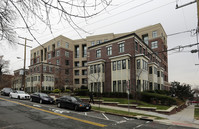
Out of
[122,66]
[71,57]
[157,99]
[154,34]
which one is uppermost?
[154,34]

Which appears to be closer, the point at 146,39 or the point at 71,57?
the point at 146,39

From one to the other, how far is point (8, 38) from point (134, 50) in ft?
72.8

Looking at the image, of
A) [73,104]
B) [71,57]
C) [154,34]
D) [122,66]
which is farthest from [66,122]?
[71,57]

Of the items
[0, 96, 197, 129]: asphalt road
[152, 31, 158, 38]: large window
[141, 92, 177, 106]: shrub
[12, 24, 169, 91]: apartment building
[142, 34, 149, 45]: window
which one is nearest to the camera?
[0, 96, 197, 129]: asphalt road

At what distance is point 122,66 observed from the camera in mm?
26109

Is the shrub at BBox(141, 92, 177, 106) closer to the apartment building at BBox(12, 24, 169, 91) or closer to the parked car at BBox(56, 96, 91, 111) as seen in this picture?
the parked car at BBox(56, 96, 91, 111)

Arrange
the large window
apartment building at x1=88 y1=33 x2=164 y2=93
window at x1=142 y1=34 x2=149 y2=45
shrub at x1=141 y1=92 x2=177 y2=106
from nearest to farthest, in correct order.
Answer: shrub at x1=141 y1=92 x2=177 y2=106 → apartment building at x1=88 y1=33 x2=164 y2=93 → the large window → window at x1=142 y1=34 x2=149 y2=45

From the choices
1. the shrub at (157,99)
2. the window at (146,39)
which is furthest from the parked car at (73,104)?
the window at (146,39)

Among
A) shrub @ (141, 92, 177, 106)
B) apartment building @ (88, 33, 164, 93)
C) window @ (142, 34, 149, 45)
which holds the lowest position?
shrub @ (141, 92, 177, 106)

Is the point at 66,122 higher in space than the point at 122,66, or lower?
lower

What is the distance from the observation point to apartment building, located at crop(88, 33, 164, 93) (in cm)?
2512

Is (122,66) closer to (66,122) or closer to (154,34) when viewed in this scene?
(66,122)

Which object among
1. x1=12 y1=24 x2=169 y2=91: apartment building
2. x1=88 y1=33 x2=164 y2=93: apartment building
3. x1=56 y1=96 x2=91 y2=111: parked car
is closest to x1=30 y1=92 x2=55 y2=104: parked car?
x1=56 y1=96 x2=91 y2=111: parked car

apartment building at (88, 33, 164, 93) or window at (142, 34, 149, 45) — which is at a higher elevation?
window at (142, 34, 149, 45)
